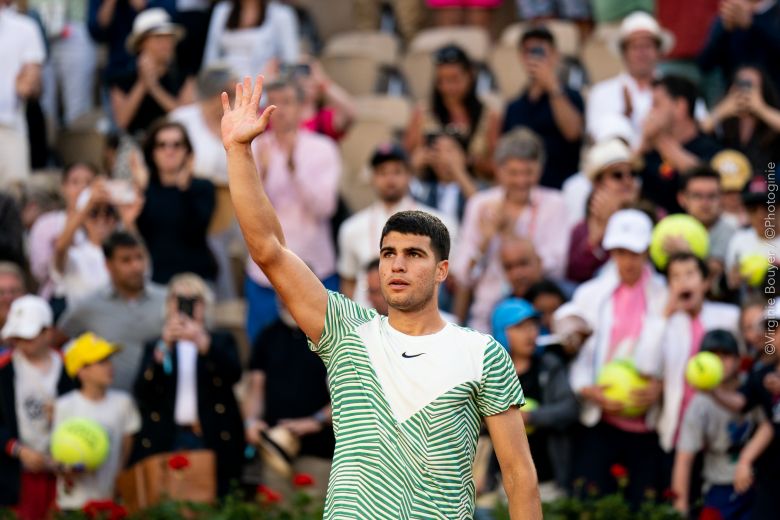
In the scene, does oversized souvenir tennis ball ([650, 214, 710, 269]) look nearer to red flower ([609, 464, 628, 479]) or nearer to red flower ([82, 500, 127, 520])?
red flower ([609, 464, 628, 479])

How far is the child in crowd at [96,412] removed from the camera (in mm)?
10891

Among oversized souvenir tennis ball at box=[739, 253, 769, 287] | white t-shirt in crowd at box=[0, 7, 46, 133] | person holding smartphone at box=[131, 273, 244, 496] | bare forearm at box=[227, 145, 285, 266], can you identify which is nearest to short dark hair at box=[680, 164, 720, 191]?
oversized souvenir tennis ball at box=[739, 253, 769, 287]

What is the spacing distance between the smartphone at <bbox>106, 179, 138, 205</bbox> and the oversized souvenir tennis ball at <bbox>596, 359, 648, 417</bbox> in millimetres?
3931

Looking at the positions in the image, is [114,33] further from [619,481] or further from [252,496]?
[619,481]

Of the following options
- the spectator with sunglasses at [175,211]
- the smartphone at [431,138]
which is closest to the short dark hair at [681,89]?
the smartphone at [431,138]

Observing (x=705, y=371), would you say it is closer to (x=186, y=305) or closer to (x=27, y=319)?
(x=186, y=305)

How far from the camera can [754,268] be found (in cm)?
1077

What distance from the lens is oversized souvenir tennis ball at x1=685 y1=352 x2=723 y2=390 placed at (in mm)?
10016

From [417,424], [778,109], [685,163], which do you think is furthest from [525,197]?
[417,424]

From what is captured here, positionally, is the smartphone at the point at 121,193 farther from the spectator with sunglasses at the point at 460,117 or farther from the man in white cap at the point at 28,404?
the spectator with sunglasses at the point at 460,117

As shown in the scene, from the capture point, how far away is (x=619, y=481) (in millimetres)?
10148

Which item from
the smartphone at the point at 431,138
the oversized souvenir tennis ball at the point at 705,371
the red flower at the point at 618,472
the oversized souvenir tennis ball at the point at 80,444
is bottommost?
the red flower at the point at 618,472

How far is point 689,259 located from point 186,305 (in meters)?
3.10

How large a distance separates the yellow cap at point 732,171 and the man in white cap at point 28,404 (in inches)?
177
